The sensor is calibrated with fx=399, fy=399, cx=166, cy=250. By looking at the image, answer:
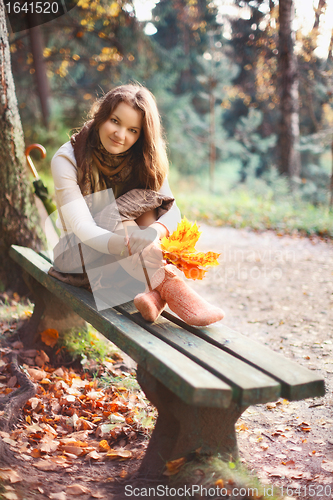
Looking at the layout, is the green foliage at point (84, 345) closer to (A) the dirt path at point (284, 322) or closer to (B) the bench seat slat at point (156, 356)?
(B) the bench seat slat at point (156, 356)

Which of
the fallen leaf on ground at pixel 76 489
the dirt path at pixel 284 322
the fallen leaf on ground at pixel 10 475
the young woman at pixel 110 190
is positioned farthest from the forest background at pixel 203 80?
the fallen leaf on ground at pixel 10 475

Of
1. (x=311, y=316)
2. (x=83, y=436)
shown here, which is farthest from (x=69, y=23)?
(x=83, y=436)

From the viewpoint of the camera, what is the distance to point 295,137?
938 centimetres

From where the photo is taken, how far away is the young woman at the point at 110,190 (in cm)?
206

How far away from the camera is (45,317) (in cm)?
266

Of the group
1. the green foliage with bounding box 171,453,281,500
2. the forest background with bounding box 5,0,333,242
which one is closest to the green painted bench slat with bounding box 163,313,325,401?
the green foliage with bounding box 171,453,281,500

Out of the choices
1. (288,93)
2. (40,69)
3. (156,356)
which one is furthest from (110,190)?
(288,93)

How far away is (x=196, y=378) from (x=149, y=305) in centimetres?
50

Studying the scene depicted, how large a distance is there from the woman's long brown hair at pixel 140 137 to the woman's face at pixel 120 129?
0.02m

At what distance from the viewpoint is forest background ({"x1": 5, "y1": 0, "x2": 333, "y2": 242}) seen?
8.10 metres

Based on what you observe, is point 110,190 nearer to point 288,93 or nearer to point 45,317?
point 45,317

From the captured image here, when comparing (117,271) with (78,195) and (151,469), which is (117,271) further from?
(151,469)

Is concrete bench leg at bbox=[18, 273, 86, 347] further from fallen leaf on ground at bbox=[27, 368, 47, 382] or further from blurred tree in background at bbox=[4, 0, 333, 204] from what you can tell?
blurred tree in background at bbox=[4, 0, 333, 204]

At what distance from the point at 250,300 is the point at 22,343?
2162 millimetres
